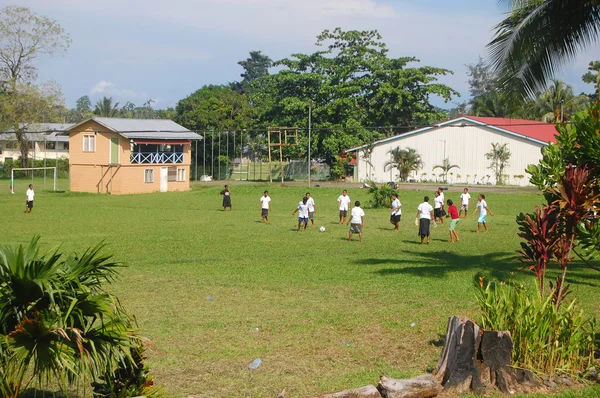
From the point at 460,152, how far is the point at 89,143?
30128 millimetres

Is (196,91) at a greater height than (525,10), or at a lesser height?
greater

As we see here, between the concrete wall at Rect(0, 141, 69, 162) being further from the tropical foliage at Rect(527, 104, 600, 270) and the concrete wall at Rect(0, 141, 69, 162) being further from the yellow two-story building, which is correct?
the tropical foliage at Rect(527, 104, 600, 270)

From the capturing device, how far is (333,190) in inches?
2124

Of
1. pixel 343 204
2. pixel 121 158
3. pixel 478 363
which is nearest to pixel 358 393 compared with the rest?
pixel 478 363

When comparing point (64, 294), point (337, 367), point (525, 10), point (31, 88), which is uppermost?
point (31, 88)

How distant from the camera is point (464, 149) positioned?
5962 centimetres

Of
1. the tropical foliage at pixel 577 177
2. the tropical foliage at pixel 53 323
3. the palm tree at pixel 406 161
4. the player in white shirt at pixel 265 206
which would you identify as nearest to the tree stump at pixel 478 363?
the tropical foliage at pixel 577 177

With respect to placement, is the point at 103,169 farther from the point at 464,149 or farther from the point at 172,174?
the point at 464,149

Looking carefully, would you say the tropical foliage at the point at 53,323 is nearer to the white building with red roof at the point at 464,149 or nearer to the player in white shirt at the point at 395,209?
the player in white shirt at the point at 395,209

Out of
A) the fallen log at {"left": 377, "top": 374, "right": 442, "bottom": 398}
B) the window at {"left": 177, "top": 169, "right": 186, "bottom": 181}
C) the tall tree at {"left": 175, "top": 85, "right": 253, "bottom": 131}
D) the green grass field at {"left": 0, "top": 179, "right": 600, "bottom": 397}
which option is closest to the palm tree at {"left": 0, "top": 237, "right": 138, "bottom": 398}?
the green grass field at {"left": 0, "top": 179, "right": 600, "bottom": 397}

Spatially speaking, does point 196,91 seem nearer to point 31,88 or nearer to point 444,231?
point 31,88

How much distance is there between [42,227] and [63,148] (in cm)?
5832

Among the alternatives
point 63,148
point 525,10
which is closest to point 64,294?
point 525,10

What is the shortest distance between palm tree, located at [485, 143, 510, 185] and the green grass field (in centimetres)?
2421
